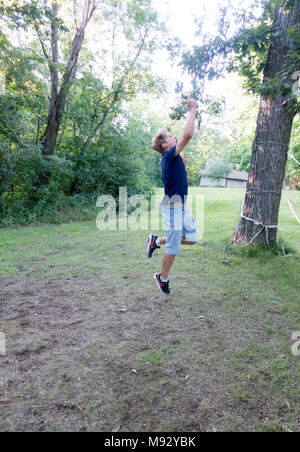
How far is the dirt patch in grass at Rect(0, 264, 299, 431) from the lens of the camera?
177cm

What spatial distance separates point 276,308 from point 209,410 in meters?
1.95

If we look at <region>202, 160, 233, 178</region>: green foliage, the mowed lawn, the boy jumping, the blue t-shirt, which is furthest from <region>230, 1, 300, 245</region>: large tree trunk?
<region>202, 160, 233, 178</region>: green foliage

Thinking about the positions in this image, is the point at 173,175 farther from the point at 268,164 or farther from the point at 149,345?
the point at 268,164

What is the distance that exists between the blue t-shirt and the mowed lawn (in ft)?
4.70

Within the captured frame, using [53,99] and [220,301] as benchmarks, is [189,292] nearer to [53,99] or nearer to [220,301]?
[220,301]

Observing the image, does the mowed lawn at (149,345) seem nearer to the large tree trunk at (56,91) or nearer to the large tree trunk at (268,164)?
the large tree trunk at (268,164)

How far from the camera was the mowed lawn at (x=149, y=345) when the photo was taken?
1798 mm

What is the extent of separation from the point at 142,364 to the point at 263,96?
4.67 meters

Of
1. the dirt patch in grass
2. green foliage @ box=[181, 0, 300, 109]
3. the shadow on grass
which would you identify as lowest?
the dirt patch in grass

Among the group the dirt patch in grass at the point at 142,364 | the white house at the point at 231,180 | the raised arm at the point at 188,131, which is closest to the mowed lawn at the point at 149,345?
the dirt patch in grass at the point at 142,364

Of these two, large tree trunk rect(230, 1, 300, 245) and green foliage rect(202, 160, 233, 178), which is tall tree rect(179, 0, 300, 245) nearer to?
large tree trunk rect(230, 1, 300, 245)

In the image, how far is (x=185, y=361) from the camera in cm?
232

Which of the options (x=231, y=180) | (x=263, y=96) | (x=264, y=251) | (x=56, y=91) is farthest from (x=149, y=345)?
(x=231, y=180)
